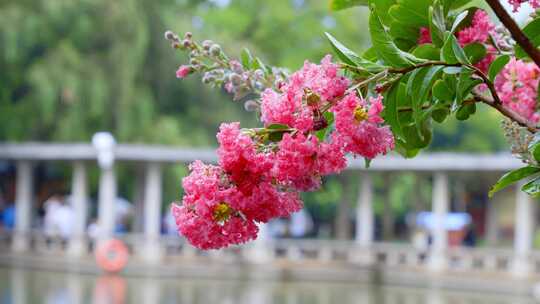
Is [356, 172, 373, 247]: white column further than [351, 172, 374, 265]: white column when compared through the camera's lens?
Yes

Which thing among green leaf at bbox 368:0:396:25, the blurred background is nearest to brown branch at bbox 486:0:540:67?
green leaf at bbox 368:0:396:25

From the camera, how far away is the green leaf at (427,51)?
159 cm

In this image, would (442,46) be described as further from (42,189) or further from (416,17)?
(42,189)

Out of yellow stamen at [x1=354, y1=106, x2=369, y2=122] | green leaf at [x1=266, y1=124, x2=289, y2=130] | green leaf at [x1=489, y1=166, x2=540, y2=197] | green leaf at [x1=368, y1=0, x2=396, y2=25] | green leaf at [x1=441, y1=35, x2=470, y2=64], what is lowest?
green leaf at [x1=489, y1=166, x2=540, y2=197]

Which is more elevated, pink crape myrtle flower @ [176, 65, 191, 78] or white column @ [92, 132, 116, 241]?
white column @ [92, 132, 116, 241]

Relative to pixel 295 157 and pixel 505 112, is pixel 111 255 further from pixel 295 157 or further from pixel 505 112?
pixel 295 157

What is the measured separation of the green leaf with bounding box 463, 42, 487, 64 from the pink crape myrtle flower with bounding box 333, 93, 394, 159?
0.35 m

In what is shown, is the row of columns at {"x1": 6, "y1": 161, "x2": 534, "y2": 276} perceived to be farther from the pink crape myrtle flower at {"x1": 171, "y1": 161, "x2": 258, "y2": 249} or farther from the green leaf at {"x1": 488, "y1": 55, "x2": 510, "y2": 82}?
the pink crape myrtle flower at {"x1": 171, "y1": 161, "x2": 258, "y2": 249}

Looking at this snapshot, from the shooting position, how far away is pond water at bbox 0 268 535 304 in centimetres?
1238

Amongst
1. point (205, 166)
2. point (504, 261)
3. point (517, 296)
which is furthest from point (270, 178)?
point (504, 261)

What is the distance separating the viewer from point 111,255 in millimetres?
15008

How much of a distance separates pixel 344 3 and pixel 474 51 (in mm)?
299

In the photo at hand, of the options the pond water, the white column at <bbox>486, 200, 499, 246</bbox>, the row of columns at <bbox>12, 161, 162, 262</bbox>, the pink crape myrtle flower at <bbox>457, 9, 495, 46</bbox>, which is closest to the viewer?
the pink crape myrtle flower at <bbox>457, 9, 495, 46</bbox>

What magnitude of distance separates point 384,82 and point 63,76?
602 inches
